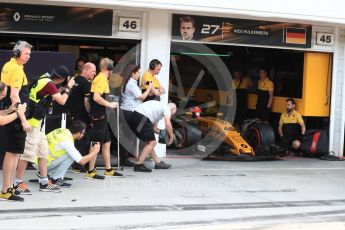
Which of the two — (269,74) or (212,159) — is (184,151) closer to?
(212,159)

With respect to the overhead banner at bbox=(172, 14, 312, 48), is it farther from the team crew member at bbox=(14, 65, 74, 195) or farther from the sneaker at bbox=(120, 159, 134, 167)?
the team crew member at bbox=(14, 65, 74, 195)

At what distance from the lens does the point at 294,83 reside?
1409 cm

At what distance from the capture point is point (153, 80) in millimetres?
11305

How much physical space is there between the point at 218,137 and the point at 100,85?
13.2 feet

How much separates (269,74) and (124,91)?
18.1ft

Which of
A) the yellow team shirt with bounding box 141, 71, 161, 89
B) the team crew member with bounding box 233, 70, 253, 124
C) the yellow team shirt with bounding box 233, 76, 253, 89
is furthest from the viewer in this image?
the yellow team shirt with bounding box 233, 76, 253, 89

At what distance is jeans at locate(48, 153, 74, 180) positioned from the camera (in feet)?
28.2

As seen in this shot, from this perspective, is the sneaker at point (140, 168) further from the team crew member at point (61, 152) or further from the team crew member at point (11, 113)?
the team crew member at point (11, 113)

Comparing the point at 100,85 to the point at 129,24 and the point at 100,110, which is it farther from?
the point at 129,24

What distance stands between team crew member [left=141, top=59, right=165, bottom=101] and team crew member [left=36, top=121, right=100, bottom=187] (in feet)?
8.98

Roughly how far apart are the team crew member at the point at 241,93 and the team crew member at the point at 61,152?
6960 mm

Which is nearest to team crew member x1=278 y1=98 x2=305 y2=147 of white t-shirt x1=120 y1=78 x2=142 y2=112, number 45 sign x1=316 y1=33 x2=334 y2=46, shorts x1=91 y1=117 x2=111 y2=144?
number 45 sign x1=316 y1=33 x2=334 y2=46

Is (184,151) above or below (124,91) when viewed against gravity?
below

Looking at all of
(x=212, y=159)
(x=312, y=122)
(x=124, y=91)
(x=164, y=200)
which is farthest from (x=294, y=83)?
(x=164, y=200)
